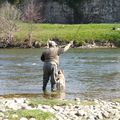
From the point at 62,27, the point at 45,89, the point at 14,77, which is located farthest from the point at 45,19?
the point at 45,89

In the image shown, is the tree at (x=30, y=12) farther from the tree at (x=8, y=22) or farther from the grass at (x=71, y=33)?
the tree at (x=8, y=22)

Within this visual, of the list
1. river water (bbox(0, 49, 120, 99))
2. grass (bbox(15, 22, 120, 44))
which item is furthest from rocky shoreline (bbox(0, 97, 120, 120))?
grass (bbox(15, 22, 120, 44))

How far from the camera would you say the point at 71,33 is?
7900cm

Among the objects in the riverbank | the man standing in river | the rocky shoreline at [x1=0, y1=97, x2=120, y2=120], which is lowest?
the riverbank

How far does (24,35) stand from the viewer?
78938 millimetres

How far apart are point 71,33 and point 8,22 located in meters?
9.58

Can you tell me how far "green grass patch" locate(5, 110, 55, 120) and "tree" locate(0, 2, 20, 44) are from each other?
58.1 meters

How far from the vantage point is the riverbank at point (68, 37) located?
7412 centimetres

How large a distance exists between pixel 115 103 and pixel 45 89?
5311 millimetres

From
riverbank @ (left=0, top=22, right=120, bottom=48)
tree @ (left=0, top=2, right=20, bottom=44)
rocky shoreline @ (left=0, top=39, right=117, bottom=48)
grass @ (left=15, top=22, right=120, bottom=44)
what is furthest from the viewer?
tree @ (left=0, top=2, right=20, bottom=44)

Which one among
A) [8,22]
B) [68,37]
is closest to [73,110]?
[68,37]

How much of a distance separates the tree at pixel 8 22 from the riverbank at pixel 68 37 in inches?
27.8

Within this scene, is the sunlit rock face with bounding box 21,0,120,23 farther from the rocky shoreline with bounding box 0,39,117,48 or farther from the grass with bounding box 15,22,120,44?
the rocky shoreline with bounding box 0,39,117,48

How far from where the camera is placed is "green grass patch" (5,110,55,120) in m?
16.9
